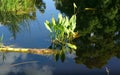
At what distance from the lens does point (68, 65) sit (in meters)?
5.90

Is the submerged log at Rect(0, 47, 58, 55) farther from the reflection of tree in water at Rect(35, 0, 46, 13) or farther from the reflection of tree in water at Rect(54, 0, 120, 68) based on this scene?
the reflection of tree in water at Rect(35, 0, 46, 13)

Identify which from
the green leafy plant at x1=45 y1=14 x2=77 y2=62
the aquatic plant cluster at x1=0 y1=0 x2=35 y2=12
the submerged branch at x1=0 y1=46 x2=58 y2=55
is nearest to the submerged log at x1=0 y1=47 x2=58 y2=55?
the submerged branch at x1=0 y1=46 x2=58 y2=55

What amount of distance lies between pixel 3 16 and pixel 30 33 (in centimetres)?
120

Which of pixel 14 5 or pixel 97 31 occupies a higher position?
pixel 14 5

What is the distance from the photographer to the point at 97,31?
23.3 feet

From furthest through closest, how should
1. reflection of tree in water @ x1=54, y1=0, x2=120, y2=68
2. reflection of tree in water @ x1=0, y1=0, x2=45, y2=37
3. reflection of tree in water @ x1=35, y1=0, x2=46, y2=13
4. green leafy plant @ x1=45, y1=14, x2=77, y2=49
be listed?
reflection of tree in water @ x1=35, y1=0, x2=46, y2=13 → reflection of tree in water @ x1=0, y1=0, x2=45, y2=37 → reflection of tree in water @ x1=54, y1=0, x2=120, y2=68 → green leafy plant @ x1=45, y1=14, x2=77, y2=49

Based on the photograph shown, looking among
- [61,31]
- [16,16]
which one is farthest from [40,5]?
[61,31]

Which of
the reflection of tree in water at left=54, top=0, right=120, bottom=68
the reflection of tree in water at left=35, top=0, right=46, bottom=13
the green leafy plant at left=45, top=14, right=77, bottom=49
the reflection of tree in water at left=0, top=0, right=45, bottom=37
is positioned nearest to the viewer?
the green leafy plant at left=45, top=14, right=77, bottom=49

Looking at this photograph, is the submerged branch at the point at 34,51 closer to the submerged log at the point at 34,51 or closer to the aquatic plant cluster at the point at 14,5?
the submerged log at the point at 34,51

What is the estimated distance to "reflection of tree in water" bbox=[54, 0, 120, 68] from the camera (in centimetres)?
621

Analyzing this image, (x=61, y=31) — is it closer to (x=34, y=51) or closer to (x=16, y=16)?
(x=34, y=51)

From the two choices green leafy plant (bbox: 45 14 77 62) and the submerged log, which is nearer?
the submerged log

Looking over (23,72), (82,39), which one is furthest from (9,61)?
(82,39)

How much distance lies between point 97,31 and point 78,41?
Answer: 1.02 metres
